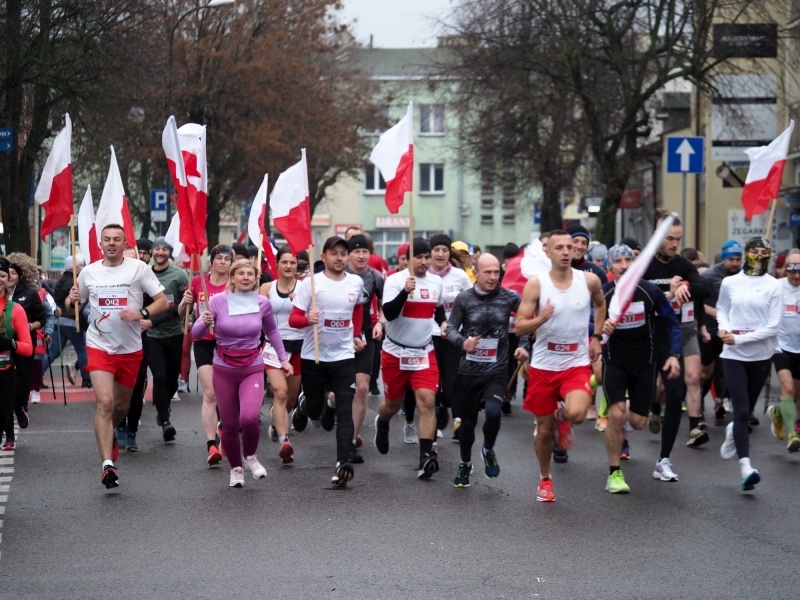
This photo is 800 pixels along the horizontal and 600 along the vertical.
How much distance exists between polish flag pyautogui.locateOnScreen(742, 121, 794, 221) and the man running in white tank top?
17.2 ft

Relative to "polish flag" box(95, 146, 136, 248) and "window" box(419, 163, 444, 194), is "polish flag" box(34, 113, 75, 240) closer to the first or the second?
"polish flag" box(95, 146, 136, 248)

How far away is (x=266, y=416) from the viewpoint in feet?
53.5

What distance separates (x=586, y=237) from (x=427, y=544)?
486cm

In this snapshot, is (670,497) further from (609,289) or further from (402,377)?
(402,377)

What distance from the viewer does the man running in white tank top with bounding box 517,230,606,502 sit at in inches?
396

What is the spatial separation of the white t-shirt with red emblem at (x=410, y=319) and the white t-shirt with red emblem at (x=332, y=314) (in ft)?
1.30

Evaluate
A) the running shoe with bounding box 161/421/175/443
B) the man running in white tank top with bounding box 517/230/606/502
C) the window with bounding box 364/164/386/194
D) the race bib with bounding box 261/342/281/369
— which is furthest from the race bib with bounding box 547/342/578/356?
the window with bounding box 364/164/386/194

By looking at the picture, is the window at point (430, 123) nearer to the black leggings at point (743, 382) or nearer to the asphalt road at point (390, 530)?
the asphalt road at point (390, 530)

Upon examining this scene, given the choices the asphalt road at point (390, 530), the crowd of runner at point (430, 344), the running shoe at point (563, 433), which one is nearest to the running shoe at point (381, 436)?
the crowd of runner at point (430, 344)

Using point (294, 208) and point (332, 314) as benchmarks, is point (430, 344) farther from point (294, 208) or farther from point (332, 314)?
point (294, 208)

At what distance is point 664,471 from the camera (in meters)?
11.2

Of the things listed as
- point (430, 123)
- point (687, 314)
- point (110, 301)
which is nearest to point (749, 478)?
point (687, 314)

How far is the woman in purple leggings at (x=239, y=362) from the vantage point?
1080 cm

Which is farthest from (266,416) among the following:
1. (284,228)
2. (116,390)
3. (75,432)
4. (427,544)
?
(427,544)
